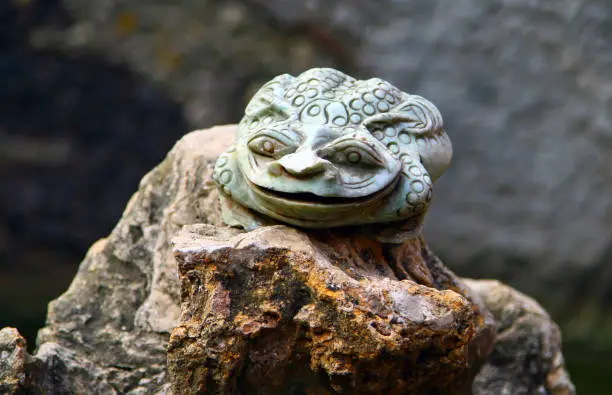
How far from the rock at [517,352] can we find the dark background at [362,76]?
203 cm

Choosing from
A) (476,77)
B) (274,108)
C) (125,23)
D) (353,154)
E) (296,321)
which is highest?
(125,23)

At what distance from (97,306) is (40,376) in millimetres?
267

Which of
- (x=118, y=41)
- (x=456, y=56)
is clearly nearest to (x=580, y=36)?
(x=456, y=56)

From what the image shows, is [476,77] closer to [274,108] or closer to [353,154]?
[274,108]

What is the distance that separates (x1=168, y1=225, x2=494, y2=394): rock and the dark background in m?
2.87

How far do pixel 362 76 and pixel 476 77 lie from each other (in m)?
0.56

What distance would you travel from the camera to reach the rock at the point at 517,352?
2.38 meters

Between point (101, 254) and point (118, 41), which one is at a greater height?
point (118, 41)

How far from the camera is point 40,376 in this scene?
6.06 feet

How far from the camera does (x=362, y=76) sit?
4.63m

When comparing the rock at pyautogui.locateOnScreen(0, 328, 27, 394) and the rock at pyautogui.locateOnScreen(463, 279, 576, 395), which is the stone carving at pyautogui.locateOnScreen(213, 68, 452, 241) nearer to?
the rock at pyautogui.locateOnScreen(0, 328, 27, 394)

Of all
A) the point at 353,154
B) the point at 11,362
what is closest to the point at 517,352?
the point at 353,154

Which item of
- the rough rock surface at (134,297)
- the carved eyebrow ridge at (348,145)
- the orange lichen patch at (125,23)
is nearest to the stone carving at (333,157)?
the carved eyebrow ridge at (348,145)

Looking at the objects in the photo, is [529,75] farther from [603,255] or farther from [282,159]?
[282,159]
